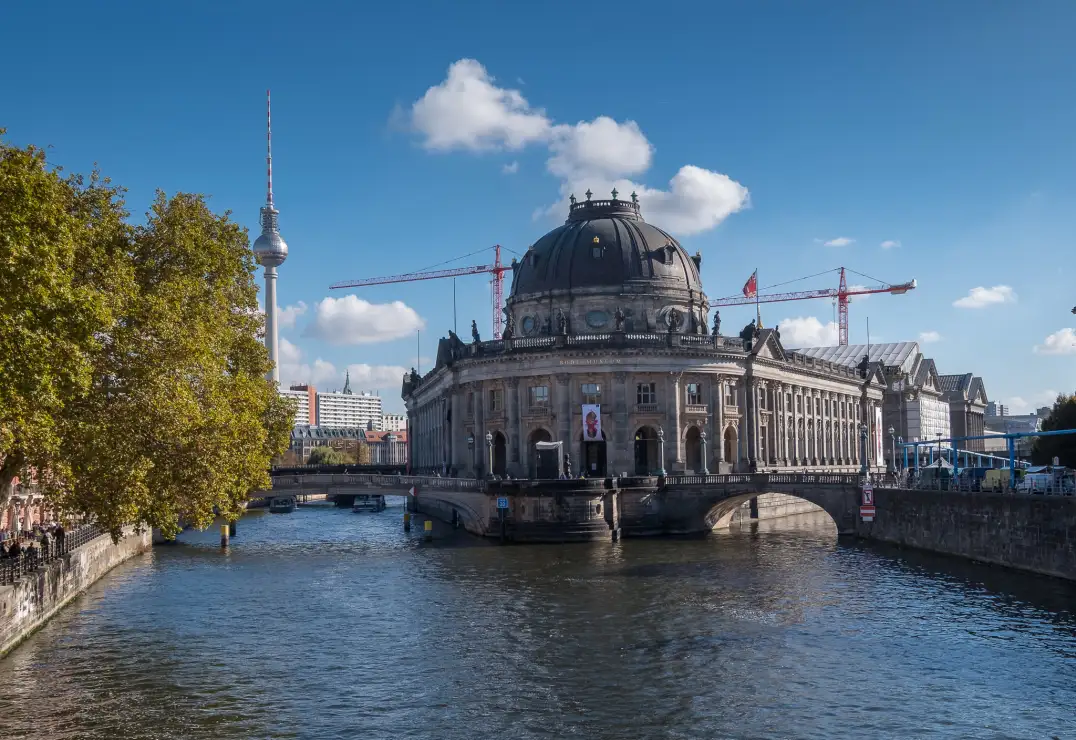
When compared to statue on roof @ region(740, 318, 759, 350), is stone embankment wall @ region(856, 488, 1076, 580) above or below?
below

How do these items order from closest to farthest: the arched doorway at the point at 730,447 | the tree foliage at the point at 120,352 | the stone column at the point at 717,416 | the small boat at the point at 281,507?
the tree foliage at the point at 120,352, the stone column at the point at 717,416, the arched doorway at the point at 730,447, the small boat at the point at 281,507

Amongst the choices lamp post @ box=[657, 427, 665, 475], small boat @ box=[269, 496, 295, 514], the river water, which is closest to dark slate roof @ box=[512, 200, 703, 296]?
lamp post @ box=[657, 427, 665, 475]

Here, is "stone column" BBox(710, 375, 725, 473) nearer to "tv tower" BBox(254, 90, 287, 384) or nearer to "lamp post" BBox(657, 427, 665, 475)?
"lamp post" BBox(657, 427, 665, 475)

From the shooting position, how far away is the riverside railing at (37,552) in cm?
4366

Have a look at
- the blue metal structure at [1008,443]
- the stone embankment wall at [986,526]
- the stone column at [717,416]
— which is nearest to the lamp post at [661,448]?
the stone column at [717,416]

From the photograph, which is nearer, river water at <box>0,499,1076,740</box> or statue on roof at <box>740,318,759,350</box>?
river water at <box>0,499,1076,740</box>

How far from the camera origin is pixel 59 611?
4919 cm

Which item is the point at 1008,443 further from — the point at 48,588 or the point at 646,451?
the point at 48,588

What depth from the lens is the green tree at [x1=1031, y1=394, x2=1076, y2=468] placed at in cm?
10269

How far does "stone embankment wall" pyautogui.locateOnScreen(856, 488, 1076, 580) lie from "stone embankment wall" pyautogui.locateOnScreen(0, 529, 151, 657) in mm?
47495

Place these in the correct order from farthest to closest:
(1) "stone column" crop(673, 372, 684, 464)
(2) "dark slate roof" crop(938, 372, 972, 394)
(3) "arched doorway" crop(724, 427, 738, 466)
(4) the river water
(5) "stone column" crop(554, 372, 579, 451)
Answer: (2) "dark slate roof" crop(938, 372, 972, 394) < (3) "arched doorway" crop(724, 427, 738, 466) < (1) "stone column" crop(673, 372, 684, 464) < (5) "stone column" crop(554, 372, 579, 451) < (4) the river water

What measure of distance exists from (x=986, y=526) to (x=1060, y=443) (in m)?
51.4

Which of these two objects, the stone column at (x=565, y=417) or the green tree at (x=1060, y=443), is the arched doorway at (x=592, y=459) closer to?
the stone column at (x=565, y=417)

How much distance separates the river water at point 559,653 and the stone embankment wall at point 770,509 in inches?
1114
